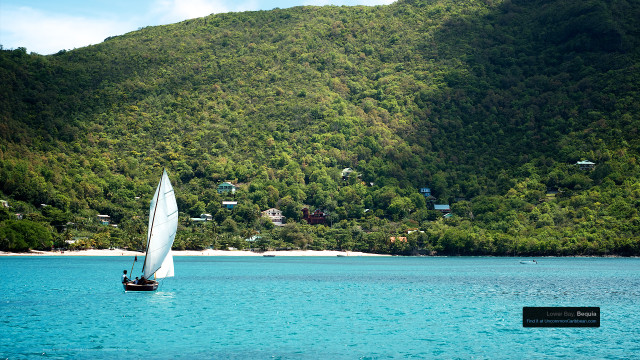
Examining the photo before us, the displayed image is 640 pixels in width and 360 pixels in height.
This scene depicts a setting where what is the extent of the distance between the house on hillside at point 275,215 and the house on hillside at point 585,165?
8221 centimetres

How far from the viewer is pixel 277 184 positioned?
197m

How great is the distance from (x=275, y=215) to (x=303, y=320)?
140 m

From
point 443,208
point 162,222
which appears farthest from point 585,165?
point 162,222

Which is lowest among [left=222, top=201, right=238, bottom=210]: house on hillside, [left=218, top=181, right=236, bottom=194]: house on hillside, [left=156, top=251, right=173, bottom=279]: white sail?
[left=156, top=251, right=173, bottom=279]: white sail

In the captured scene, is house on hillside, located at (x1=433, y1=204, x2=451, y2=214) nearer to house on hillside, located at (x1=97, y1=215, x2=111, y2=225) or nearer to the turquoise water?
house on hillside, located at (x1=97, y1=215, x2=111, y2=225)

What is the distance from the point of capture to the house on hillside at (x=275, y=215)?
183 metres

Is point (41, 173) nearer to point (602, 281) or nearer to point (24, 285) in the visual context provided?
point (24, 285)

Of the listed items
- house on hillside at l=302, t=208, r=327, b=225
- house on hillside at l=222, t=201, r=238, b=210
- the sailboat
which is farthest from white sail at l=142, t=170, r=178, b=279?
house on hillside at l=302, t=208, r=327, b=225

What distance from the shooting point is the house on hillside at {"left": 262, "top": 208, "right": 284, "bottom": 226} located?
182650 millimetres

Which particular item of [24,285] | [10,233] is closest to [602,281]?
[24,285]

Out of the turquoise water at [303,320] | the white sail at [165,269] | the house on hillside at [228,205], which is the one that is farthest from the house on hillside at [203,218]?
the white sail at [165,269]

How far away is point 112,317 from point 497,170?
16752cm

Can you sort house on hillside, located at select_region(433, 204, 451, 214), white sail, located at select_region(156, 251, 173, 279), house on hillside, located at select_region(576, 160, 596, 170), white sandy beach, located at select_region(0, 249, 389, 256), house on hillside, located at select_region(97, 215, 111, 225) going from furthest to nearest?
house on hillside, located at select_region(433, 204, 451, 214) → house on hillside, located at select_region(576, 160, 596, 170) → house on hillside, located at select_region(97, 215, 111, 225) → white sandy beach, located at select_region(0, 249, 389, 256) → white sail, located at select_region(156, 251, 173, 279)

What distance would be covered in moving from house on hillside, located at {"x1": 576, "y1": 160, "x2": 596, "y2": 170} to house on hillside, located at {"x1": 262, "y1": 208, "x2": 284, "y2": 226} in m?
82.2
